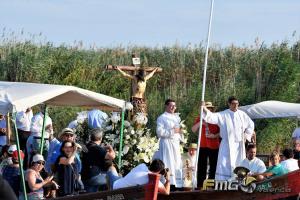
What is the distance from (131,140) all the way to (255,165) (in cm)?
331

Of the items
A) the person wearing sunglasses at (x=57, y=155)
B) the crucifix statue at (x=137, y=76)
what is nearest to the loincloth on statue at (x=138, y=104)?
the crucifix statue at (x=137, y=76)

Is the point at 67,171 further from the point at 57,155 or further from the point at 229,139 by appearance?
the point at 229,139

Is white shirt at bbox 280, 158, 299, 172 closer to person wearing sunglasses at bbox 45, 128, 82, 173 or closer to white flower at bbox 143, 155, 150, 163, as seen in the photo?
person wearing sunglasses at bbox 45, 128, 82, 173

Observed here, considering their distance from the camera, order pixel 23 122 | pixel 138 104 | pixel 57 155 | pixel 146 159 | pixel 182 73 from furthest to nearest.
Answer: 1. pixel 182 73
2. pixel 138 104
3. pixel 23 122
4. pixel 146 159
5. pixel 57 155

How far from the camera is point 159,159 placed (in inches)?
472

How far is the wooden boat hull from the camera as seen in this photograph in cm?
1088

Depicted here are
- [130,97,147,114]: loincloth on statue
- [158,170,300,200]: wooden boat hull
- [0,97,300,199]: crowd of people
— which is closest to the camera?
[158,170,300,200]: wooden boat hull

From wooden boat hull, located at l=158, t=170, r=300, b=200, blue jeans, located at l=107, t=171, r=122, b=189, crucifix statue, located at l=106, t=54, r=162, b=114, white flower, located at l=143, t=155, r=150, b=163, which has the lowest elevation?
white flower, located at l=143, t=155, r=150, b=163

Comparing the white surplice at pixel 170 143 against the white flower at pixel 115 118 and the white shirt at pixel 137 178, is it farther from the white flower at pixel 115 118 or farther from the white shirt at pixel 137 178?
the white shirt at pixel 137 178

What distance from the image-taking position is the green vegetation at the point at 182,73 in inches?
963

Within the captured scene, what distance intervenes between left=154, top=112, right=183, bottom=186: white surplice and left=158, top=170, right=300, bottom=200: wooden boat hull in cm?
348

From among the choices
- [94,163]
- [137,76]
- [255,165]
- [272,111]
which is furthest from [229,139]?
[137,76]

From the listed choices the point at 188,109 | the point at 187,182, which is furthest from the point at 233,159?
the point at 188,109

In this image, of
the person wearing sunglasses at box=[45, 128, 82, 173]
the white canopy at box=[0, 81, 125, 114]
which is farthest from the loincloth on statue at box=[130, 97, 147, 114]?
the person wearing sunglasses at box=[45, 128, 82, 173]
